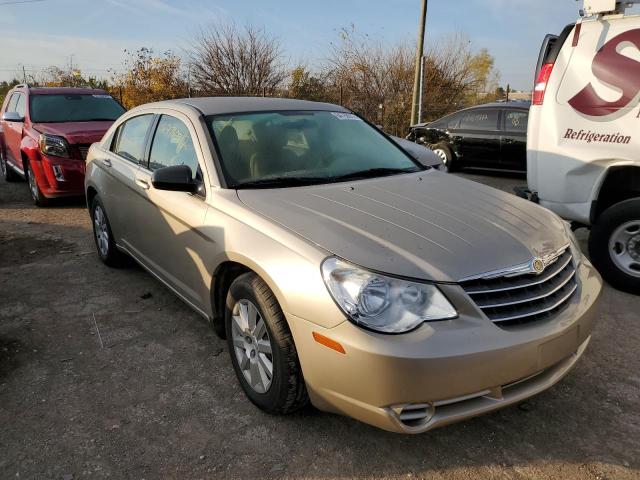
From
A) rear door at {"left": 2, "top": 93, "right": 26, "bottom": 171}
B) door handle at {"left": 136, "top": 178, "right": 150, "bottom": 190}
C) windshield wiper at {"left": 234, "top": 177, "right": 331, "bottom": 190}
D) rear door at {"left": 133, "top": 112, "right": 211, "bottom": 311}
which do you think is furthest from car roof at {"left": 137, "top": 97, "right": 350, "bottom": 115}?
rear door at {"left": 2, "top": 93, "right": 26, "bottom": 171}

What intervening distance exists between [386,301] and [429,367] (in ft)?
1.02

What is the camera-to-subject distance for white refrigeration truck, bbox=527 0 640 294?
13.1ft

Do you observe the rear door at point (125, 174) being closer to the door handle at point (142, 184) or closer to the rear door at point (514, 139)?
the door handle at point (142, 184)

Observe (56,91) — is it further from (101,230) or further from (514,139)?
(514,139)

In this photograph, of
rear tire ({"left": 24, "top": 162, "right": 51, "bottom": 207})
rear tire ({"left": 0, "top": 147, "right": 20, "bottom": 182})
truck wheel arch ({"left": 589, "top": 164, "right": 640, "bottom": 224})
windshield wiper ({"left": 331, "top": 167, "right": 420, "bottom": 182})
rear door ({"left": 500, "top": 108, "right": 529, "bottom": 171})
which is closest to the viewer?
windshield wiper ({"left": 331, "top": 167, "right": 420, "bottom": 182})

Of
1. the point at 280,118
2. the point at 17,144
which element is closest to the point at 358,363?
the point at 280,118

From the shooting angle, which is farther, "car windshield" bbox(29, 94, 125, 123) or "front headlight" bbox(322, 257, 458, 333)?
"car windshield" bbox(29, 94, 125, 123)

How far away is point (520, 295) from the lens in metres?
2.29

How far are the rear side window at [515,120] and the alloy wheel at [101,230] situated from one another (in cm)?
762

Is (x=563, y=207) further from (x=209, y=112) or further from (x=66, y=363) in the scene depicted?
(x=66, y=363)

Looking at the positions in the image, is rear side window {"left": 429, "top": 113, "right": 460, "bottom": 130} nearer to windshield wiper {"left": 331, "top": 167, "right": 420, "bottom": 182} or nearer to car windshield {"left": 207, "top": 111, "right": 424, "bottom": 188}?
car windshield {"left": 207, "top": 111, "right": 424, "bottom": 188}

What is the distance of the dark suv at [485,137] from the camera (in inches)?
376

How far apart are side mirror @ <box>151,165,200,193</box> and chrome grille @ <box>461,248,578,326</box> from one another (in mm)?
1728

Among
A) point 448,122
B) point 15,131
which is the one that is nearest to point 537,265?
point 15,131
